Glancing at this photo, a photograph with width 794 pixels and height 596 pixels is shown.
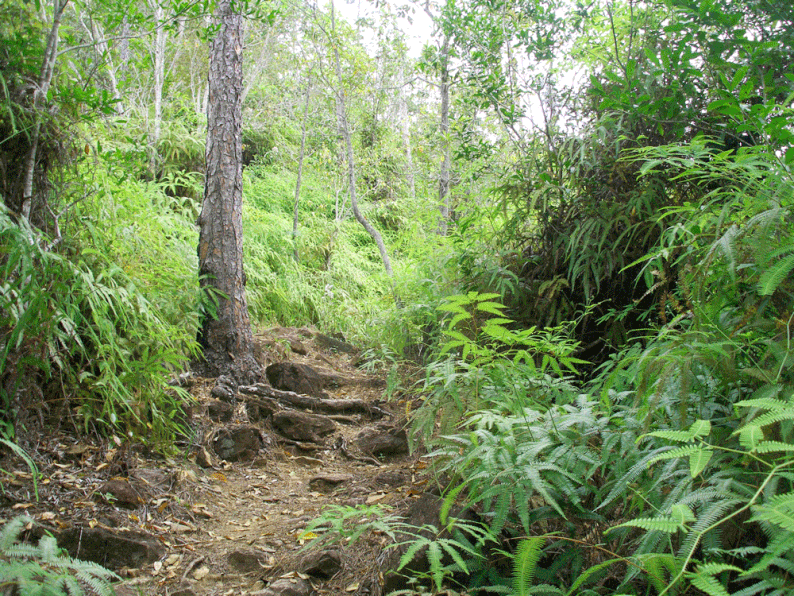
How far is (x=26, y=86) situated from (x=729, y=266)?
126 inches

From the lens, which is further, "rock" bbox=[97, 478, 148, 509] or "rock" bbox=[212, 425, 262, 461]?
"rock" bbox=[212, 425, 262, 461]

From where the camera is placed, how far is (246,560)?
2244mm

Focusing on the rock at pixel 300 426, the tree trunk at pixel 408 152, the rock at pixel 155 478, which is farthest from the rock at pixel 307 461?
the tree trunk at pixel 408 152

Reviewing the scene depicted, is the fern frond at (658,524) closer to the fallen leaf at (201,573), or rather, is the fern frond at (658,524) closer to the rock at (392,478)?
the fallen leaf at (201,573)

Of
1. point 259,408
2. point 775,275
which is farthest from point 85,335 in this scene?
point 775,275

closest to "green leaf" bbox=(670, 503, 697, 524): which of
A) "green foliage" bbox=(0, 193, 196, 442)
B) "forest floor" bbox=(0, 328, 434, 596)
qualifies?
"forest floor" bbox=(0, 328, 434, 596)

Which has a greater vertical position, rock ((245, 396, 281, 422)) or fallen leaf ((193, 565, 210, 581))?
rock ((245, 396, 281, 422))

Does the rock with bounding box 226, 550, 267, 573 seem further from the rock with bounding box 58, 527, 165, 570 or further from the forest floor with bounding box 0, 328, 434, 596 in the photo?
the rock with bounding box 58, 527, 165, 570

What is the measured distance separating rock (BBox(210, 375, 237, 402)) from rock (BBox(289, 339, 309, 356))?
5.24 ft

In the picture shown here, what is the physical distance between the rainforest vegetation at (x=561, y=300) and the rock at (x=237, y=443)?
1.54 ft

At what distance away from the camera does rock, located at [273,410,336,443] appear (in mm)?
4070

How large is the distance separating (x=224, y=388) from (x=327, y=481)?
1.38m

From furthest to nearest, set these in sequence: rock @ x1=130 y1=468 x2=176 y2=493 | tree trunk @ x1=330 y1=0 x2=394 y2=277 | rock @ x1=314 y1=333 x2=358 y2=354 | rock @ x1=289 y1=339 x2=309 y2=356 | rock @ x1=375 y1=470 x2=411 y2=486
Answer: tree trunk @ x1=330 y1=0 x2=394 y2=277 → rock @ x1=314 y1=333 x2=358 y2=354 → rock @ x1=289 y1=339 x2=309 y2=356 → rock @ x1=375 y1=470 x2=411 y2=486 → rock @ x1=130 y1=468 x2=176 y2=493

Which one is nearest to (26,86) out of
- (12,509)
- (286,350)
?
(12,509)
